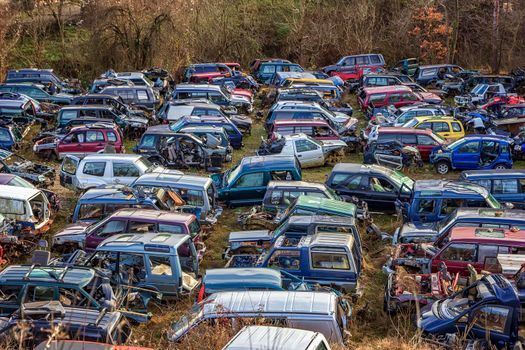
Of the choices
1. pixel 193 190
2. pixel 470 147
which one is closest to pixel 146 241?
pixel 193 190

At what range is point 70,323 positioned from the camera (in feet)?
35.9

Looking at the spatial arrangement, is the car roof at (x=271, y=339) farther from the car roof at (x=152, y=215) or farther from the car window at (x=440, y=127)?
the car window at (x=440, y=127)

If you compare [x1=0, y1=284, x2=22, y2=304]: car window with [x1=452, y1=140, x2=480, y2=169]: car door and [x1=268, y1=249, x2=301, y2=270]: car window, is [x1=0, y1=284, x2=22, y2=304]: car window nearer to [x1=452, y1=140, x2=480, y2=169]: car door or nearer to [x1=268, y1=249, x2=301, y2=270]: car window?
[x1=268, y1=249, x2=301, y2=270]: car window

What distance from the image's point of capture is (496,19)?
132ft

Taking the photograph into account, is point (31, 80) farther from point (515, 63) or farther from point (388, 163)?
point (515, 63)

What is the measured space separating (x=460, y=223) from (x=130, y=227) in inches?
271

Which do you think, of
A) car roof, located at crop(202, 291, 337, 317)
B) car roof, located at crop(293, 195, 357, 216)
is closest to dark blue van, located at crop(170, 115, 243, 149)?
car roof, located at crop(293, 195, 357, 216)

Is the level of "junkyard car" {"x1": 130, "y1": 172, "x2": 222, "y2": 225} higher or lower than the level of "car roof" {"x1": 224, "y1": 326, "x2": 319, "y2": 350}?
lower

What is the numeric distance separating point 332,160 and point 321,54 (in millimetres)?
19719

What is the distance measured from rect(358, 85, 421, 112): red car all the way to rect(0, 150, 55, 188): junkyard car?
13.8 m

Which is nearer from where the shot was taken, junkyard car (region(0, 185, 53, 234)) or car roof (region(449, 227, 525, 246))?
car roof (region(449, 227, 525, 246))

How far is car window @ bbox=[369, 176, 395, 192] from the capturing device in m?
18.7

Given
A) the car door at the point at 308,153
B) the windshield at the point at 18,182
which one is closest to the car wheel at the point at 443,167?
the car door at the point at 308,153

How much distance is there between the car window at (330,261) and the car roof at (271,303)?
2.10 metres
